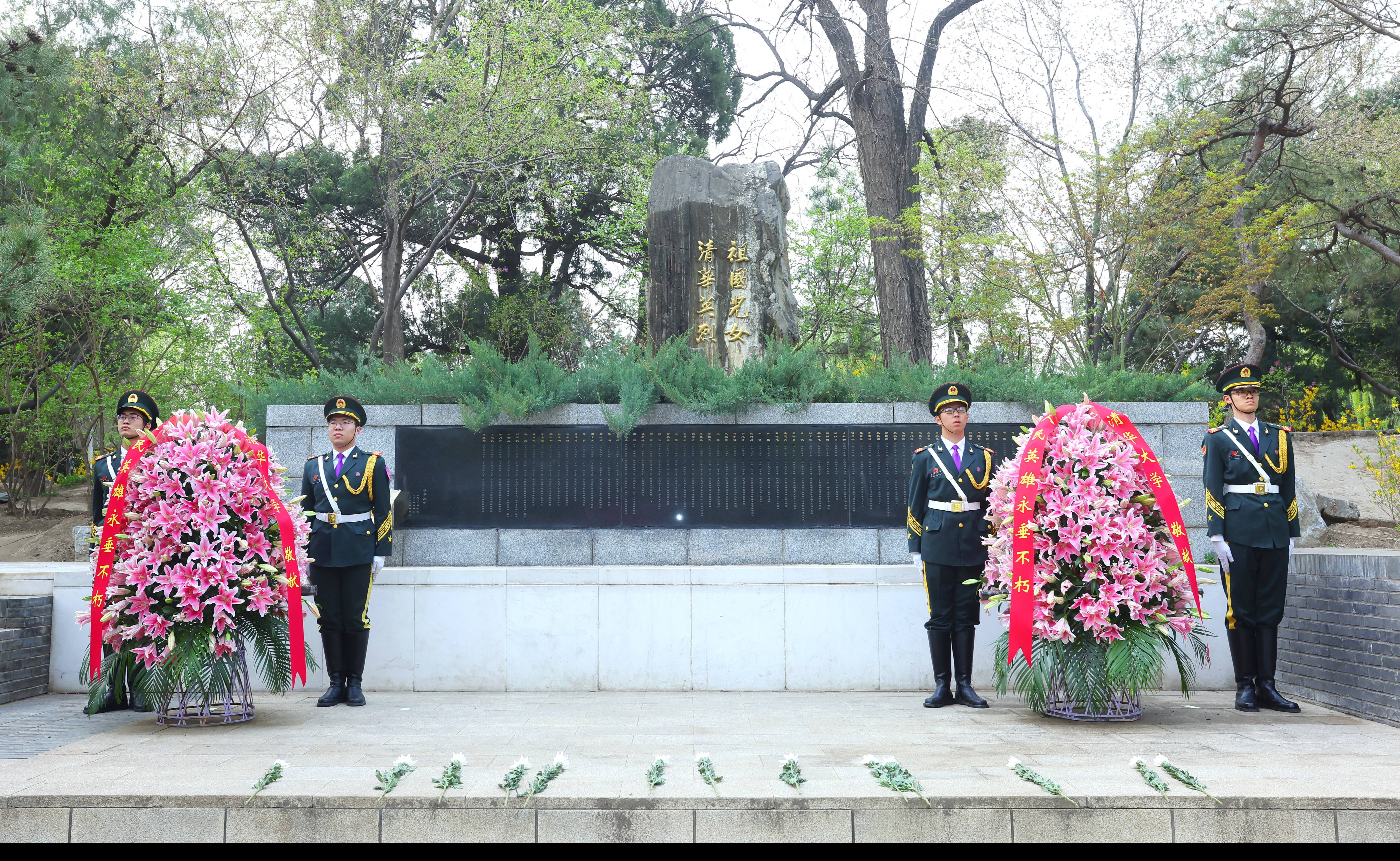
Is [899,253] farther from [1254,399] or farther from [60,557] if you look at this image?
[60,557]

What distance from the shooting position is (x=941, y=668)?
18.2 ft

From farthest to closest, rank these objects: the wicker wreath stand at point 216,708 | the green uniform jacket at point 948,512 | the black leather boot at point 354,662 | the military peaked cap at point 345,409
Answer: the military peaked cap at point 345,409, the black leather boot at point 354,662, the green uniform jacket at point 948,512, the wicker wreath stand at point 216,708

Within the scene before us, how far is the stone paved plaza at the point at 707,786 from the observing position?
3275mm

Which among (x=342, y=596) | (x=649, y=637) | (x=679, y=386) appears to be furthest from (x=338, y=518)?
(x=679, y=386)

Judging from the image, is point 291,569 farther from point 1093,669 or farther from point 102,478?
point 1093,669

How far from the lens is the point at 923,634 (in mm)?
6359

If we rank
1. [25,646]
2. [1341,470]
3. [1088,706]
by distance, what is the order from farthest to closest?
[1341,470]
[25,646]
[1088,706]

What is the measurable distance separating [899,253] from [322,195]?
31.2 ft

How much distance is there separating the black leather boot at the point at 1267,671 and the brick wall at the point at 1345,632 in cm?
32

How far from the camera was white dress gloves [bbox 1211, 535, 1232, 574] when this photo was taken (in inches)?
210

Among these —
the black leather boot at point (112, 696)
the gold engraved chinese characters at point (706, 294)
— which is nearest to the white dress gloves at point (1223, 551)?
the gold engraved chinese characters at point (706, 294)

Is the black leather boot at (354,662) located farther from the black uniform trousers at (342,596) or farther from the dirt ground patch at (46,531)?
the dirt ground patch at (46,531)

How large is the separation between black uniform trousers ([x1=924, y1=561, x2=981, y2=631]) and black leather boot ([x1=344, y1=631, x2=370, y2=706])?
11.0ft

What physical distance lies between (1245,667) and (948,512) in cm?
186
